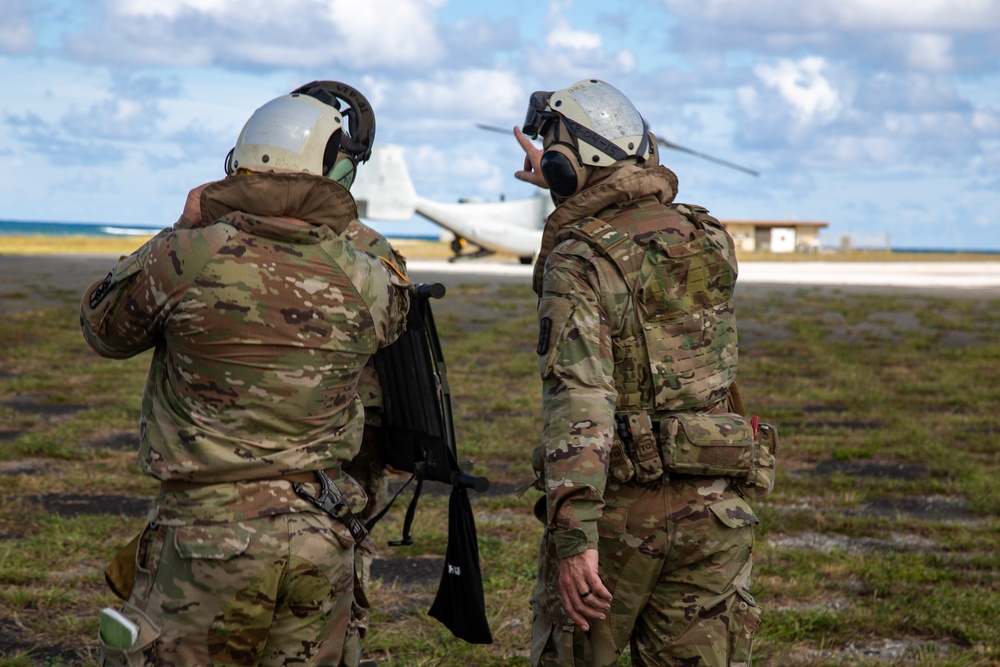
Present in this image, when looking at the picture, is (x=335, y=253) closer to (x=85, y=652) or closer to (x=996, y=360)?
(x=85, y=652)

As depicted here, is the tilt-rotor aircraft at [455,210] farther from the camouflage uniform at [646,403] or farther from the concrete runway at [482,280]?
the camouflage uniform at [646,403]

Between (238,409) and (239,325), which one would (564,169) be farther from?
(238,409)

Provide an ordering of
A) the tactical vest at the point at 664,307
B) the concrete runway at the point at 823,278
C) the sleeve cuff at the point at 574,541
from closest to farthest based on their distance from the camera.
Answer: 1. the sleeve cuff at the point at 574,541
2. the tactical vest at the point at 664,307
3. the concrete runway at the point at 823,278

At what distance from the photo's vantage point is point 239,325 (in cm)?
274

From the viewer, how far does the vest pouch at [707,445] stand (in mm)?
3037

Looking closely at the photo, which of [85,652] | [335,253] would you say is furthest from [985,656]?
[85,652]

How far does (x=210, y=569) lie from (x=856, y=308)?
22.7 m

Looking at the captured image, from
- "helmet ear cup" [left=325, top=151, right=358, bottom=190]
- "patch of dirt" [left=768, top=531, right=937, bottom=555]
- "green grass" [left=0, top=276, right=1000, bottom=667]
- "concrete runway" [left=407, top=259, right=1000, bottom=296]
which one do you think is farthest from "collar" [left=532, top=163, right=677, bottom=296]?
"concrete runway" [left=407, top=259, right=1000, bottom=296]

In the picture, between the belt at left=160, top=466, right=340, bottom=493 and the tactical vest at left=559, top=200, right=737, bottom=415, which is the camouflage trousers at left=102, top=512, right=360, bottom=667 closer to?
the belt at left=160, top=466, right=340, bottom=493

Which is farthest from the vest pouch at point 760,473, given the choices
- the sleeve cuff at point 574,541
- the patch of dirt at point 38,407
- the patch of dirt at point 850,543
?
the patch of dirt at point 38,407

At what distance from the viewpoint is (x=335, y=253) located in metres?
2.89

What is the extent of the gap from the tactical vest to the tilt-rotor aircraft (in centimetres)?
3562

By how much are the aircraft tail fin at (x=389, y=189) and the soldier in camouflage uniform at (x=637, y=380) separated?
3646 centimetres

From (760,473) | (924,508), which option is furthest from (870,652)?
(924,508)
